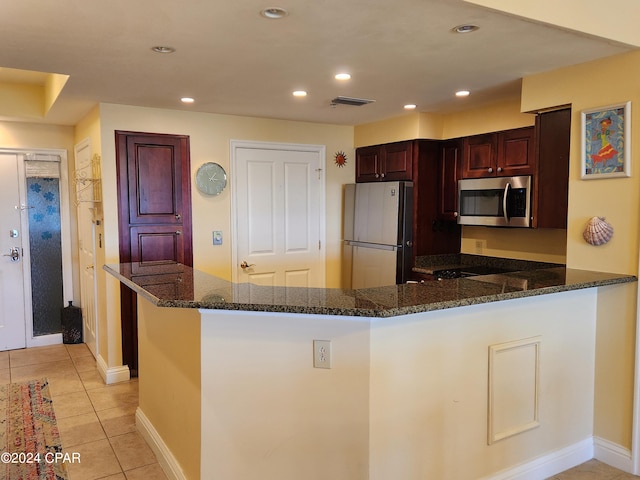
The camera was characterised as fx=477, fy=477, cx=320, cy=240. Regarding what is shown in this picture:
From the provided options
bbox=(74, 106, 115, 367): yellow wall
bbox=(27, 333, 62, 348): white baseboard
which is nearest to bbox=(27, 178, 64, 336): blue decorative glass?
bbox=(27, 333, 62, 348): white baseboard

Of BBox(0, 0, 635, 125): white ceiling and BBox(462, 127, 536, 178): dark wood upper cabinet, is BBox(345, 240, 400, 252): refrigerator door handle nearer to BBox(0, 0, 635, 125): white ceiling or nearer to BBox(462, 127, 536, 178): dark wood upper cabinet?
BBox(462, 127, 536, 178): dark wood upper cabinet

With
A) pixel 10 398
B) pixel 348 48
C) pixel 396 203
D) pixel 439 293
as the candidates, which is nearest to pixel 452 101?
pixel 396 203

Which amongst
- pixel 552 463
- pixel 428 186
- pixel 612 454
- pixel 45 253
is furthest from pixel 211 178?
pixel 612 454

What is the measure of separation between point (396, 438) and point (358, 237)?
2.87m

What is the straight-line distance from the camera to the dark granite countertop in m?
1.92

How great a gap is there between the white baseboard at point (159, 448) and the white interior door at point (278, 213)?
1716 millimetres

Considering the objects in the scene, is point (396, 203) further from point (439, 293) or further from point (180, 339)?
point (180, 339)

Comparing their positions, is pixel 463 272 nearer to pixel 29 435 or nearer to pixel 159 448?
pixel 159 448

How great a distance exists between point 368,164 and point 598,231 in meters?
2.55

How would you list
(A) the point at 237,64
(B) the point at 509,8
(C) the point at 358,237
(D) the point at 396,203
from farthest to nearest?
(C) the point at 358,237, (D) the point at 396,203, (A) the point at 237,64, (B) the point at 509,8

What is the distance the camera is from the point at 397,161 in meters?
4.51

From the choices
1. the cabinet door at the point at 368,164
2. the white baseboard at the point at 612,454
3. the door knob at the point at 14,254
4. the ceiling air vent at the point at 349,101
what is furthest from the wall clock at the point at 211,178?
the white baseboard at the point at 612,454

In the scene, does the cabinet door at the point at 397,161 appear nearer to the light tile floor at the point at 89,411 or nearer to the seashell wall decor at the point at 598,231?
the seashell wall decor at the point at 598,231

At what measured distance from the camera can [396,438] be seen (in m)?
2.11
